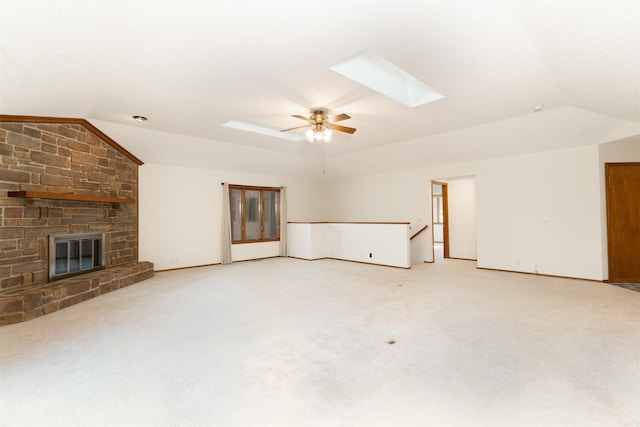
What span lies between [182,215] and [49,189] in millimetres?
2695

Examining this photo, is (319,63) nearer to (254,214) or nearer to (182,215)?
(182,215)

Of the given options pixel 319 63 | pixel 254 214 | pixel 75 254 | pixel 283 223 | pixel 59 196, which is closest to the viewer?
pixel 319 63

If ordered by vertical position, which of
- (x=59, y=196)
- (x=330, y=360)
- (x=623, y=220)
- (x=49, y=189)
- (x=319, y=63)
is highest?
(x=319, y=63)

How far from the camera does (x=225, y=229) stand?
23.8ft

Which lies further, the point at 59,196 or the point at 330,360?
the point at 59,196

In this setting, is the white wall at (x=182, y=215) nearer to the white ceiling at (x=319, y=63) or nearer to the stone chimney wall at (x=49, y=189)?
the stone chimney wall at (x=49, y=189)

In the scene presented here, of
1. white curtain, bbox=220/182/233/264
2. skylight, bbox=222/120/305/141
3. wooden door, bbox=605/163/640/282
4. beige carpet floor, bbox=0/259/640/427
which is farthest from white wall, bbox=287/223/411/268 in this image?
wooden door, bbox=605/163/640/282

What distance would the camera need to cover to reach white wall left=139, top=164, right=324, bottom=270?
20.6 feet

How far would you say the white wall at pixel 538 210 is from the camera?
5.14 m

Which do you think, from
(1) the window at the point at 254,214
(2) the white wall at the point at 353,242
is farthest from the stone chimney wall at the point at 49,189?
(2) the white wall at the point at 353,242

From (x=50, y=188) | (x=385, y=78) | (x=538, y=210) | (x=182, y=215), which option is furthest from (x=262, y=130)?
(x=538, y=210)

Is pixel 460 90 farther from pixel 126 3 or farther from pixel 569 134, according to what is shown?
pixel 126 3

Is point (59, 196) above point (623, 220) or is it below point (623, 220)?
above

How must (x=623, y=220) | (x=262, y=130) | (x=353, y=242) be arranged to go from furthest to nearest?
(x=353, y=242)
(x=262, y=130)
(x=623, y=220)
